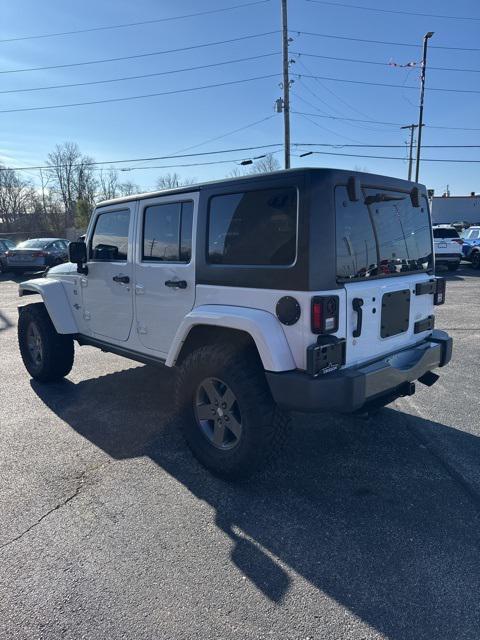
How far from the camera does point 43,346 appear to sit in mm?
5145

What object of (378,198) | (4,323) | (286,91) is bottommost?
(4,323)

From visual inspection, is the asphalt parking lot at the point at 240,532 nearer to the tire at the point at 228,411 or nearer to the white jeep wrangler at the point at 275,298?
the tire at the point at 228,411

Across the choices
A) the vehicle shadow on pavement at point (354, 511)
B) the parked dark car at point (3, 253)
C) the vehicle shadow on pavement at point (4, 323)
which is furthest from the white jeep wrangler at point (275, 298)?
the parked dark car at point (3, 253)

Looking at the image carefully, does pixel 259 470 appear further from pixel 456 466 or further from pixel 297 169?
pixel 297 169

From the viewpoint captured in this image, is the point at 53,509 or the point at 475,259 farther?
the point at 475,259

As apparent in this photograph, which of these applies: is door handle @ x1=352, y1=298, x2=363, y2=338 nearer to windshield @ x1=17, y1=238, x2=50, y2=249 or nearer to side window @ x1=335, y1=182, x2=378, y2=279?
side window @ x1=335, y1=182, x2=378, y2=279

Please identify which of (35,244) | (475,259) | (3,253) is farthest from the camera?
(475,259)

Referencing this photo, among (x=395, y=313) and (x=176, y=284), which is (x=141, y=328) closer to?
(x=176, y=284)

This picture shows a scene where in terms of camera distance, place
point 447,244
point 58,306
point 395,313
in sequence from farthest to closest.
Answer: point 447,244 → point 58,306 → point 395,313

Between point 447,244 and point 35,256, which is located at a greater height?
point 447,244

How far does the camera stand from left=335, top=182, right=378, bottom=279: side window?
9.23 ft

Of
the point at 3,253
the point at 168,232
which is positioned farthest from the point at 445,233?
the point at 3,253

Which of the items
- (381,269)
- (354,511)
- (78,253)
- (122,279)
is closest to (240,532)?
(354,511)

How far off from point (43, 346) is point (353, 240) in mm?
3802
